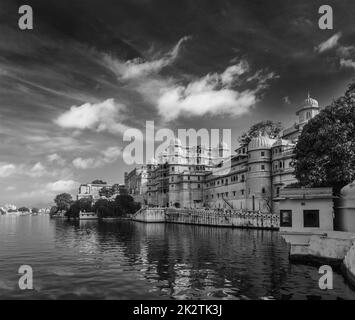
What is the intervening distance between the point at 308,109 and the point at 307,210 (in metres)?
58.5

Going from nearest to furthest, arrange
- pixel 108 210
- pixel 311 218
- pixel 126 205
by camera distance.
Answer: pixel 311 218, pixel 108 210, pixel 126 205

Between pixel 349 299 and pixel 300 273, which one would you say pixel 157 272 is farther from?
pixel 349 299

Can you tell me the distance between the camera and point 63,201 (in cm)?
18650

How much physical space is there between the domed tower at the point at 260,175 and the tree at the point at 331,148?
145 ft

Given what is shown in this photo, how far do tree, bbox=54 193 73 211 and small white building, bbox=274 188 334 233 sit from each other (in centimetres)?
Answer: 16559

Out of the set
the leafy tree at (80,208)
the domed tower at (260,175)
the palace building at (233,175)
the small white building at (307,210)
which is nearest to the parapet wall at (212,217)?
the palace building at (233,175)

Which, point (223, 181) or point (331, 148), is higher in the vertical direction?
point (331, 148)

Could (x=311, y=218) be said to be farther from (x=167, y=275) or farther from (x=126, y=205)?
(x=126, y=205)

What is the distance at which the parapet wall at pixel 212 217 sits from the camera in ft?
225

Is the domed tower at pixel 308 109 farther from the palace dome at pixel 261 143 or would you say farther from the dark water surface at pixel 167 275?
the dark water surface at pixel 167 275

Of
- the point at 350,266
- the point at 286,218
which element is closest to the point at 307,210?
the point at 286,218

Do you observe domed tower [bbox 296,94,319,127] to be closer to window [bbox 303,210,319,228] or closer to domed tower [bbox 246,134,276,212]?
domed tower [bbox 246,134,276,212]

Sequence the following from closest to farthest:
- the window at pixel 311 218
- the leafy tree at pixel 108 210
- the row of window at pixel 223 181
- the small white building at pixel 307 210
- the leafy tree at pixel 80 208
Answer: the small white building at pixel 307 210 → the window at pixel 311 218 → the row of window at pixel 223 181 → the leafy tree at pixel 108 210 → the leafy tree at pixel 80 208
